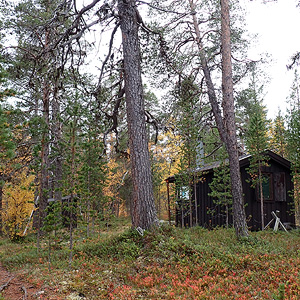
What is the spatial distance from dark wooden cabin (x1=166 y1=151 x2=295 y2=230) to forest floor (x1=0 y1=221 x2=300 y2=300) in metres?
5.52

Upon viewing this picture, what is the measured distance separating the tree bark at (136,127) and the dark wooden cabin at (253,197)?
6.50 meters

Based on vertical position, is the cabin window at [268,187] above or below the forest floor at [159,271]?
above

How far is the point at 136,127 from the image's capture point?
827cm

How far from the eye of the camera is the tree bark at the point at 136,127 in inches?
313

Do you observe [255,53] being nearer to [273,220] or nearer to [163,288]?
[273,220]

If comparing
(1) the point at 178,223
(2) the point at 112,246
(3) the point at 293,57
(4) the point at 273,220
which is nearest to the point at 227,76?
(3) the point at 293,57

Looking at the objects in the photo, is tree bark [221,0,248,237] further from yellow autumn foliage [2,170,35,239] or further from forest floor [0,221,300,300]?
yellow autumn foliage [2,170,35,239]

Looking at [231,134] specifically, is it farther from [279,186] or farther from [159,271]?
[279,186]

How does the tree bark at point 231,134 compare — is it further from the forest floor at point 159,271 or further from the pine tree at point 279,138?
the pine tree at point 279,138

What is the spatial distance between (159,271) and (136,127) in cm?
408

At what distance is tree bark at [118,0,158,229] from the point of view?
7.96 meters

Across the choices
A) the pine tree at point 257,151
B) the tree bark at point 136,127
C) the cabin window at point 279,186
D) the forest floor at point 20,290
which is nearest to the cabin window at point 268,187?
the cabin window at point 279,186

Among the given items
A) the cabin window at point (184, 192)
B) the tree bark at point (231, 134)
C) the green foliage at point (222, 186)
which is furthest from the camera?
the cabin window at point (184, 192)

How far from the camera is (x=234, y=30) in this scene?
41.7ft
